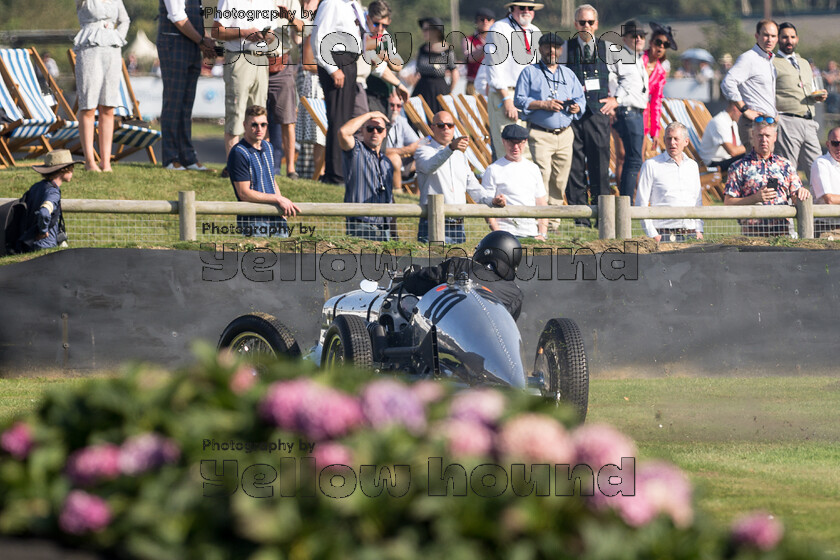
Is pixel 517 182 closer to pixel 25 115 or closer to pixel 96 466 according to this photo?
pixel 25 115

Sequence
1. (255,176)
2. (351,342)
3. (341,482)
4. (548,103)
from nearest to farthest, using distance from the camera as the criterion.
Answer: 1. (341,482)
2. (351,342)
3. (255,176)
4. (548,103)

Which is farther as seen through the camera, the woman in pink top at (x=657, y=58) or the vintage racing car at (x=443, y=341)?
the woman in pink top at (x=657, y=58)

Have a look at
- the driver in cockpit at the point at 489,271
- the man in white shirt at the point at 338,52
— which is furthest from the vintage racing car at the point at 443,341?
the man in white shirt at the point at 338,52

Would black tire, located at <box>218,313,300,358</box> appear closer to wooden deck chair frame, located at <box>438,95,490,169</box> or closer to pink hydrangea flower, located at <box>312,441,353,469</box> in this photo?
pink hydrangea flower, located at <box>312,441,353,469</box>

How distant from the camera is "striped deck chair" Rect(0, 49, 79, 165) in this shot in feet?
52.9

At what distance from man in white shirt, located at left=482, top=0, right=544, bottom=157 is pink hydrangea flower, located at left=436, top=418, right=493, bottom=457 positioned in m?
11.1

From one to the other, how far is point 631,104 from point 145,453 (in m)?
12.6

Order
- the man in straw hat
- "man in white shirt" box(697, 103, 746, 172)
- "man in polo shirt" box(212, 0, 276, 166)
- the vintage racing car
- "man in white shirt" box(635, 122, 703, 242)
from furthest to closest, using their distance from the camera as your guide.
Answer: "man in white shirt" box(697, 103, 746, 172), "man in polo shirt" box(212, 0, 276, 166), "man in white shirt" box(635, 122, 703, 242), the man in straw hat, the vintage racing car

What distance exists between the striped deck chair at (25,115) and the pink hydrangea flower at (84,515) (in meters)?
13.5

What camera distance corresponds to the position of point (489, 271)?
8.16 meters

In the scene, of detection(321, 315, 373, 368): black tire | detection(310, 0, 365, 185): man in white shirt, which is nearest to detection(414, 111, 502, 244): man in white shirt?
detection(310, 0, 365, 185): man in white shirt

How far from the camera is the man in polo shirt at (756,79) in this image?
14922mm

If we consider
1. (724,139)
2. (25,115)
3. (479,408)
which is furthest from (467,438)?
(25,115)

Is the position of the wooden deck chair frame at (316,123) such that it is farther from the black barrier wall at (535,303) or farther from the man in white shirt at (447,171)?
the black barrier wall at (535,303)
